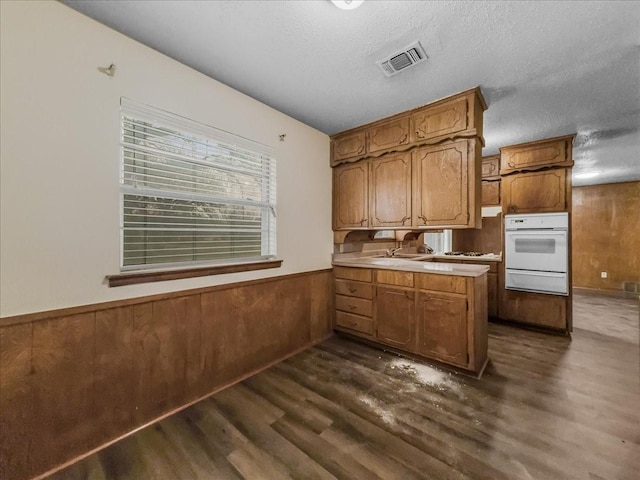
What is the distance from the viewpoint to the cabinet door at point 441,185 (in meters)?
2.43

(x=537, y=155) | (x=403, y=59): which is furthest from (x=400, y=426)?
(x=537, y=155)

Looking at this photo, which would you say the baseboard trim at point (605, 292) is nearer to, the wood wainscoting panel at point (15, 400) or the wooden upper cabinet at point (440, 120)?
the wooden upper cabinet at point (440, 120)

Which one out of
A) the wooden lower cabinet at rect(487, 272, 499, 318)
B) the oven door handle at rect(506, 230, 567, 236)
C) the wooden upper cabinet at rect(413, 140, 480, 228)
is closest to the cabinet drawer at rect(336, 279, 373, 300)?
the wooden upper cabinet at rect(413, 140, 480, 228)

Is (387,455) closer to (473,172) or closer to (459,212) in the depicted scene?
(459,212)

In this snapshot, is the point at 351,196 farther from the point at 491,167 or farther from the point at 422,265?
the point at 491,167

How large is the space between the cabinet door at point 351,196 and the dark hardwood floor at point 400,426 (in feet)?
4.99

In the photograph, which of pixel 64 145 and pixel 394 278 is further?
pixel 394 278

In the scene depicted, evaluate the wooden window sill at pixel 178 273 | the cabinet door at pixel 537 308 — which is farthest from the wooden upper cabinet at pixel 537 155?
the wooden window sill at pixel 178 273

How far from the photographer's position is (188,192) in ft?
6.60

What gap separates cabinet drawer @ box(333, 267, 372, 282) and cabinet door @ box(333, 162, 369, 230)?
0.50m

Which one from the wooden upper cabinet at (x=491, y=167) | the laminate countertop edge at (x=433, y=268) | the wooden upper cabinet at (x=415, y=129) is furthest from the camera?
the wooden upper cabinet at (x=491, y=167)

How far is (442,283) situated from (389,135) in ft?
5.30

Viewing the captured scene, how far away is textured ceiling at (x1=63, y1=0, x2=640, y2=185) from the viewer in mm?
1479

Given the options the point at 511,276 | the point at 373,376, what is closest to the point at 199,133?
the point at 373,376
